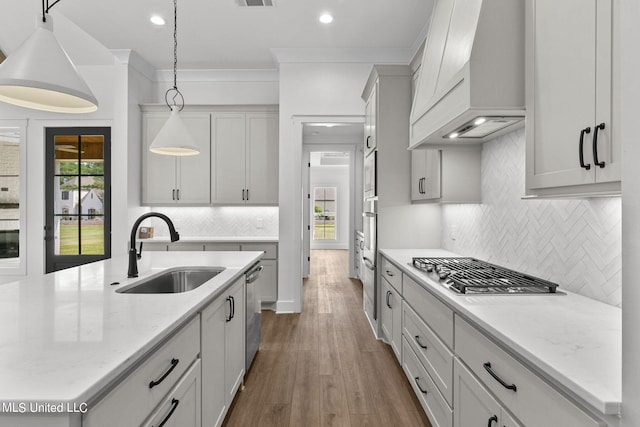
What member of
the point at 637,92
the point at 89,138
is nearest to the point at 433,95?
the point at 637,92

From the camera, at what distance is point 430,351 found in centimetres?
192

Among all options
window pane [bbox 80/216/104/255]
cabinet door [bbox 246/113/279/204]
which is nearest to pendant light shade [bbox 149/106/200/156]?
cabinet door [bbox 246/113/279/204]

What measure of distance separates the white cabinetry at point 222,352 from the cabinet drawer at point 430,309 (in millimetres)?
1113

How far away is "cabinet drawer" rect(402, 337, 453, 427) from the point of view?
5.61 ft

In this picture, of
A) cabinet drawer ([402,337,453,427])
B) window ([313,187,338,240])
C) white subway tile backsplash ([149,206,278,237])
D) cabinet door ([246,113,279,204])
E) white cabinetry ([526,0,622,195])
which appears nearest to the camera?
white cabinetry ([526,0,622,195])

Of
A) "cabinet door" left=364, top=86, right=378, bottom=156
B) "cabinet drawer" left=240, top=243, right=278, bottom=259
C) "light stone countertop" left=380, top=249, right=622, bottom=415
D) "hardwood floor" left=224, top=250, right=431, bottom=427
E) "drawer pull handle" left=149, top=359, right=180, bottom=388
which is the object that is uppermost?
"cabinet door" left=364, top=86, right=378, bottom=156

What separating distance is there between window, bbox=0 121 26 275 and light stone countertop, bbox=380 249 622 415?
5357mm

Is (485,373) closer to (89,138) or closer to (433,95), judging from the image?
(433,95)

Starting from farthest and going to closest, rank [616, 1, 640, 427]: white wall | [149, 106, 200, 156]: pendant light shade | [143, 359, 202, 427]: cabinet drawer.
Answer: [149, 106, 200, 156]: pendant light shade → [143, 359, 202, 427]: cabinet drawer → [616, 1, 640, 427]: white wall

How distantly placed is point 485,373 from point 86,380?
1.26 m

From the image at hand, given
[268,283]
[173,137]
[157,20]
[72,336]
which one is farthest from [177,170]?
[72,336]

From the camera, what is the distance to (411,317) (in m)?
2.29

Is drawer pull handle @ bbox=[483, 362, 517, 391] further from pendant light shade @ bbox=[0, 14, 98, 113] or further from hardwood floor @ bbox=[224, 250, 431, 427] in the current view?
pendant light shade @ bbox=[0, 14, 98, 113]

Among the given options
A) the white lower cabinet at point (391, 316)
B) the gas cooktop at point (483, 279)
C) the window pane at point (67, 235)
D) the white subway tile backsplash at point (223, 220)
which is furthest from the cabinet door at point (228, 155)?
the gas cooktop at point (483, 279)
